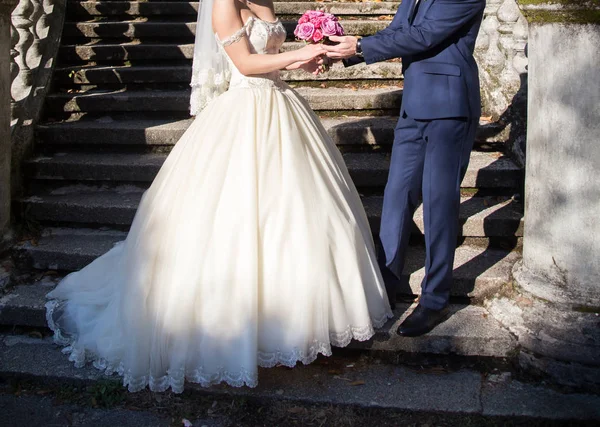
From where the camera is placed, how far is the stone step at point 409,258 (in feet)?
14.5

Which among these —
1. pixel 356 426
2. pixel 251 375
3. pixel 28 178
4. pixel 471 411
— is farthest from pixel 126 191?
pixel 471 411

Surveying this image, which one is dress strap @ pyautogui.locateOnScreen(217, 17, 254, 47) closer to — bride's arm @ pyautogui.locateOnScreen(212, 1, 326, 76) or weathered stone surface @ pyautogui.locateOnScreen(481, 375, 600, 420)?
bride's arm @ pyautogui.locateOnScreen(212, 1, 326, 76)

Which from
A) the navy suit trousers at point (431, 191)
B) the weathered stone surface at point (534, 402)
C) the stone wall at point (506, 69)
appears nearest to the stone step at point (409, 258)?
the navy suit trousers at point (431, 191)

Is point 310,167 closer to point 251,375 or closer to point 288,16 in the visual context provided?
point 251,375

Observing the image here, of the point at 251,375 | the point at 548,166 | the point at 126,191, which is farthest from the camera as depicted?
the point at 126,191

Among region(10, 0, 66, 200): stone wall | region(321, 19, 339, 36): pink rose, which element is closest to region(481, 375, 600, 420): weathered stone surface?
region(321, 19, 339, 36): pink rose

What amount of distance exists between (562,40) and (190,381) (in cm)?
264

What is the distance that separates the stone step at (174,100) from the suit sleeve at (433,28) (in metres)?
2.18

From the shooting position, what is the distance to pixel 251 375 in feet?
11.6

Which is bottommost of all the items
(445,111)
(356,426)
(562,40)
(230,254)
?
(356,426)

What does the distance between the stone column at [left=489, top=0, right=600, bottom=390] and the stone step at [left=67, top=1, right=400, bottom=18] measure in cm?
378

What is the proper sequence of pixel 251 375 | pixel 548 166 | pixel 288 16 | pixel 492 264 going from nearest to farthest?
1. pixel 251 375
2. pixel 548 166
3. pixel 492 264
4. pixel 288 16

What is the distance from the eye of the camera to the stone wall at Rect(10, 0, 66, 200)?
5.46 metres

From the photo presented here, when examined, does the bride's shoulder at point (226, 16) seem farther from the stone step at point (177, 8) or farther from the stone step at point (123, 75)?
the stone step at point (177, 8)
